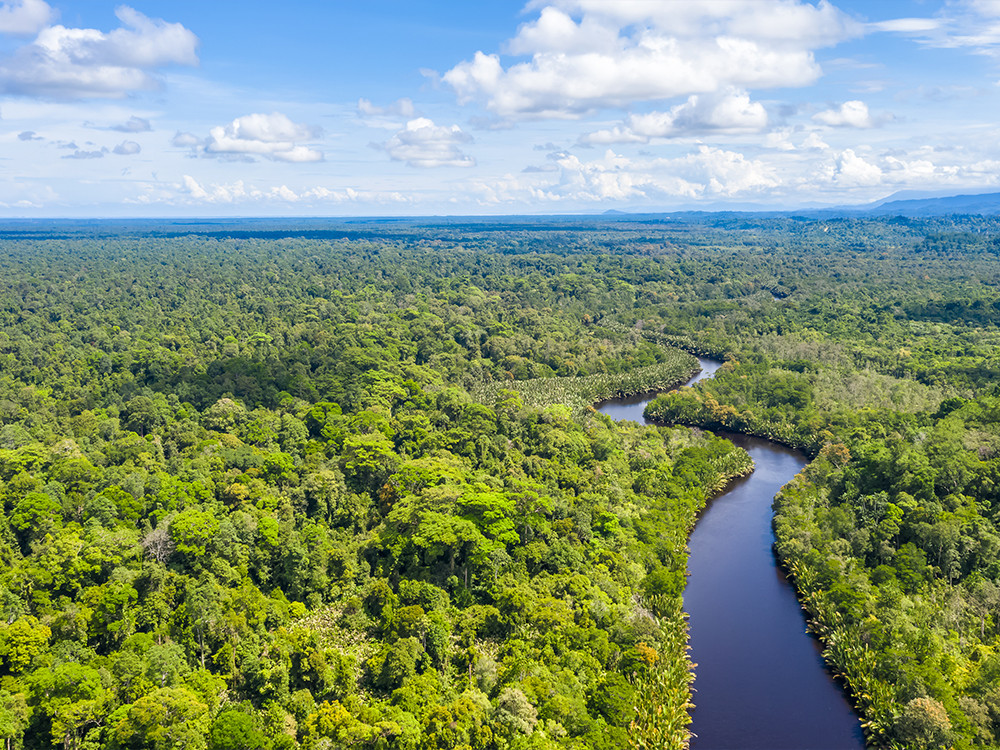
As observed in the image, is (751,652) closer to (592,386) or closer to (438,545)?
(438,545)

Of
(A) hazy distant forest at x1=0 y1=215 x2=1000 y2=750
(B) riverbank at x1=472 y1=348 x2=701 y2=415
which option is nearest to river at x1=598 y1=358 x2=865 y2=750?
(A) hazy distant forest at x1=0 y1=215 x2=1000 y2=750

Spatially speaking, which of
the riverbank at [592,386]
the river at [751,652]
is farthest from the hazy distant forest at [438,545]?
the river at [751,652]

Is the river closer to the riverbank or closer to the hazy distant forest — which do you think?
the hazy distant forest

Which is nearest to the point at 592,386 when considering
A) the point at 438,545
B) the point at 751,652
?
the point at 438,545

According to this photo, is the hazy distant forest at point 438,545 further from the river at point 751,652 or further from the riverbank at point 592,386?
the river at point 751,652

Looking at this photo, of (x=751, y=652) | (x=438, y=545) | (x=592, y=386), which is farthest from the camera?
(x=592, y=386)

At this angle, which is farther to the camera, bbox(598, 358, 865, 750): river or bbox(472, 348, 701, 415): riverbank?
bbox(472, 348, 701, 415): riverbank
